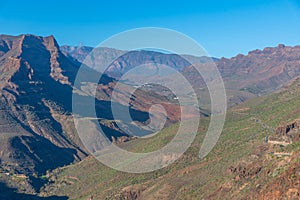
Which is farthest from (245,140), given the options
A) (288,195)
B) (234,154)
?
(288,195)

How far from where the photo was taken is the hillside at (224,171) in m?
72.5

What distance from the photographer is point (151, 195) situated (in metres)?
102

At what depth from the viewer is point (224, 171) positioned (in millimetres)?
97250

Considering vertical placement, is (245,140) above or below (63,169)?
above

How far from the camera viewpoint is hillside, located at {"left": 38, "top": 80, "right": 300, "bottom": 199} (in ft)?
238

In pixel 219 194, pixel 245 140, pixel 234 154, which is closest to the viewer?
pixel 219 194

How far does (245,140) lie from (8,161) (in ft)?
325

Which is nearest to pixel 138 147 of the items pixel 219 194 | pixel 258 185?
pixel 219 194

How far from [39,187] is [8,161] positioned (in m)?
32.9

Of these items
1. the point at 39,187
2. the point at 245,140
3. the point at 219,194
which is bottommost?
the point at 39,187

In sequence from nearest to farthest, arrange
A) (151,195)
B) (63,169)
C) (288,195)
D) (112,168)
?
(288,195) < (151,195) < (112,168) < (63,169)

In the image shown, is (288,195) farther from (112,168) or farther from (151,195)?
(112,168)

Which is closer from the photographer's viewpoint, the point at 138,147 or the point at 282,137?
the point at 282,137

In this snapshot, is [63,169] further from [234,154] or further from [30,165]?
[234,154]
